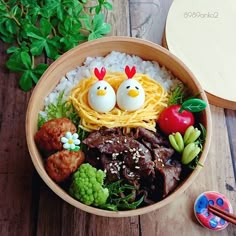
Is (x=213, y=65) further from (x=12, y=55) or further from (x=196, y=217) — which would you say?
(x=12, y=55)

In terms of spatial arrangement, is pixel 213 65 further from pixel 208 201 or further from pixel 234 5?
pixel 208 201

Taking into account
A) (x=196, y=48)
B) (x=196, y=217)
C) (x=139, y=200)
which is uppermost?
(x=196, y=48)

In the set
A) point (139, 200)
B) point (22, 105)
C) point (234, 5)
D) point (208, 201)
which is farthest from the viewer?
point (234, 5)

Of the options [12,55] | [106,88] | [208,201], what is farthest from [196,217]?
[12,55]

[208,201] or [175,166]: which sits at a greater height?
[175,166]

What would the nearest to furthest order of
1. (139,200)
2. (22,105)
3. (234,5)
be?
(139,200) → (22,105) → (234,5)

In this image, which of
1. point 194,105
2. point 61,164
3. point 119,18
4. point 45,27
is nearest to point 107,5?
point 119,18

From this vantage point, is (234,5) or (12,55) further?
(234,5)
